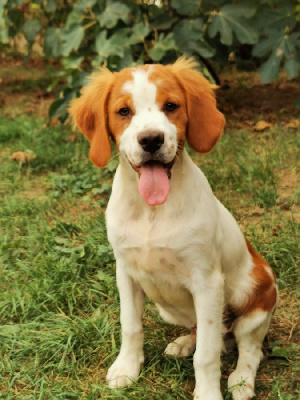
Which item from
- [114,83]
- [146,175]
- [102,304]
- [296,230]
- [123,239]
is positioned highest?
[114,83]

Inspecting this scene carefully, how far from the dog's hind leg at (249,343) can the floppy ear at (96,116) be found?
107 centimetres

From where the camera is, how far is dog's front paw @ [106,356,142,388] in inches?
116

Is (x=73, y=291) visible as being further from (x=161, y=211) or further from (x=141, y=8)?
(x=141, y=8)

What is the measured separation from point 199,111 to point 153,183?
0.40 meters

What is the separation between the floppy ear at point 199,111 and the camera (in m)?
2.69

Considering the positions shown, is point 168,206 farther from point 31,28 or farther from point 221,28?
point 31,28

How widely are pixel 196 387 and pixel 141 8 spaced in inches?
147

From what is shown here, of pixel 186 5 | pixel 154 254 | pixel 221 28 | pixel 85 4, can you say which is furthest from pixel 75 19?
pixel 154 254

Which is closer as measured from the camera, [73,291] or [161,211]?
[161,211]

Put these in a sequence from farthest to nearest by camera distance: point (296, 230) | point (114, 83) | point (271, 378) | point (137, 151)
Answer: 1. point (296, 230)
2. point (271, 378)
3. point (114, 83)
4. point (137, 151)

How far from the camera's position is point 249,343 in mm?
2990

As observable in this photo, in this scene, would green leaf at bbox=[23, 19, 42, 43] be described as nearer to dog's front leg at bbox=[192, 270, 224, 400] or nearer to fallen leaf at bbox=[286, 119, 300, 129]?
fallen leaf at bbox=[286, 119, 300, 129]

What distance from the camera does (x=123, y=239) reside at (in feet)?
9.10

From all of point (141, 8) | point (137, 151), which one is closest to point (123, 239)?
point (137, 151)
